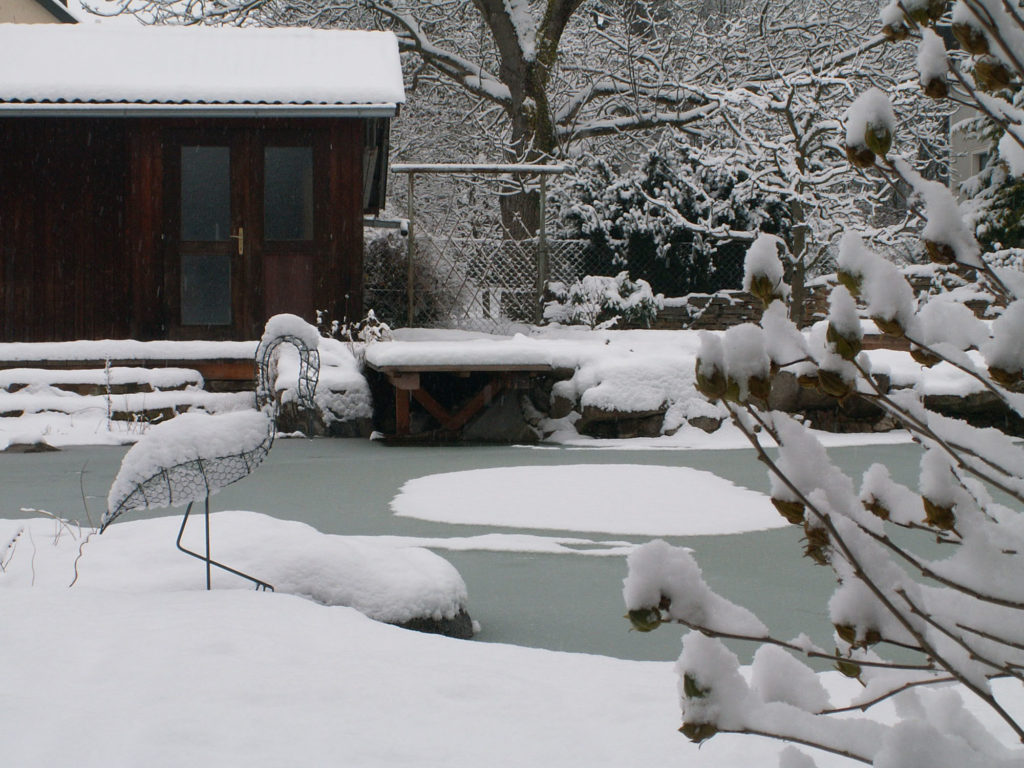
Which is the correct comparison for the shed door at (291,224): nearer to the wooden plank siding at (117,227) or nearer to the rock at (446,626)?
the wooden plank siding at (117,227)

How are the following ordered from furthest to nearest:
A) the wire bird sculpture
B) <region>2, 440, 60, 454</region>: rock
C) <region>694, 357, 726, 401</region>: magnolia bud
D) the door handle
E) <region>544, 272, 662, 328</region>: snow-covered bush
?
1. <region>544, 272, 662, 328</region>: snow-covered bush
2. the door handle
3. <region>2, 440, 60, 454</region>: rock
4. the wire bird sculpture
5. <region>694, 357, 726, 401</region>: magnolia bud

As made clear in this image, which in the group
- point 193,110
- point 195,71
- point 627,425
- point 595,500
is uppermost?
point 195,71

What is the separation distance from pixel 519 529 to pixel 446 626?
75.2 inches

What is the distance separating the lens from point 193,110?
1031 centimetres

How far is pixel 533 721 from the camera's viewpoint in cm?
252

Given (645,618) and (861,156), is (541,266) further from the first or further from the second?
(645,618)

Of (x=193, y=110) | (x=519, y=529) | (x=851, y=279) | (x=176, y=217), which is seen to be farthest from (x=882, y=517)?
(x=176, y=217)

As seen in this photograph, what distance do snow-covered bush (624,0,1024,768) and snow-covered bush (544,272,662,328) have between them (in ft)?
35.5

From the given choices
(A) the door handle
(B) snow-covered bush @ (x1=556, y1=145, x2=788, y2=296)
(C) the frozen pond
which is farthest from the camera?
(B) snow-covered bush @ (x1=556, y1=145, x2=788, y2=296)

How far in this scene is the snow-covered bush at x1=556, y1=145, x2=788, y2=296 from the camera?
13102mm

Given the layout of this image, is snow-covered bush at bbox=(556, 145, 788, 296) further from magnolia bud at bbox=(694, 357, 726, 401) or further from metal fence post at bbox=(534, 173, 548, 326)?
magnolia bud at bbox=(694, 357, 726, 401)

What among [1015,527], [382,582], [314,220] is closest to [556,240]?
[314,220]

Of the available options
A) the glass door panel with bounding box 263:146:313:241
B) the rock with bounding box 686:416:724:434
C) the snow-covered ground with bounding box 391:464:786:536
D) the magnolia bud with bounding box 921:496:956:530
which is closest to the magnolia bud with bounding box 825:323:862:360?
the magnolia bud with bounding box 921:496:956:530

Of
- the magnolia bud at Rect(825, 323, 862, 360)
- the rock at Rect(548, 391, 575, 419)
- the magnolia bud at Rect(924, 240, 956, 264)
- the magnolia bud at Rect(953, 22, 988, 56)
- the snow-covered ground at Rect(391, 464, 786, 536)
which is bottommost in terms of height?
the rock at Rect(548, 391, 575, 419)
